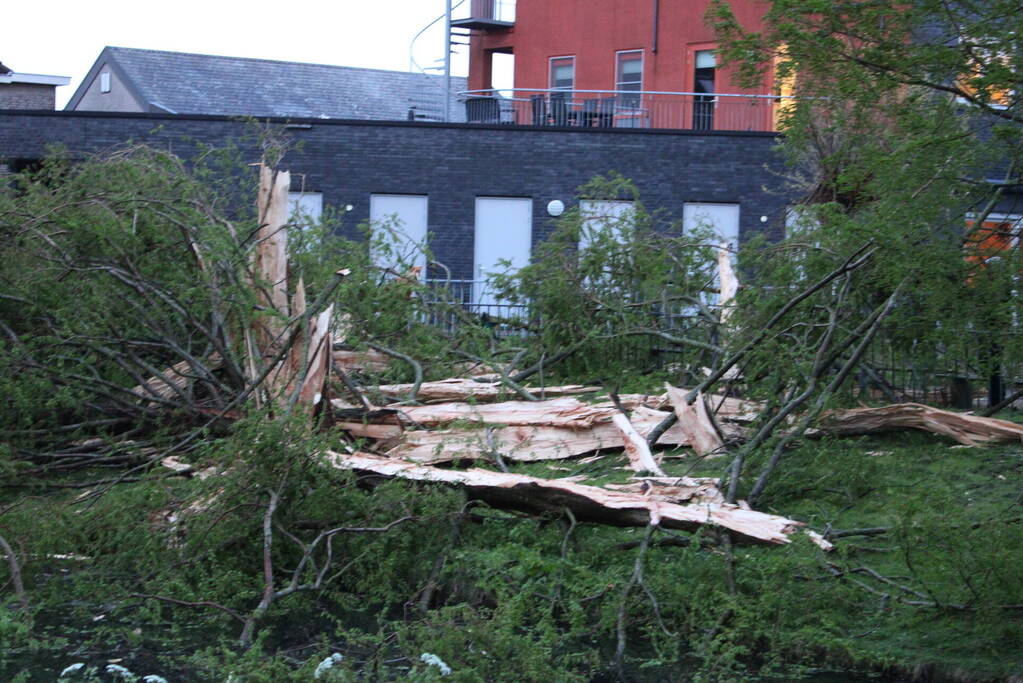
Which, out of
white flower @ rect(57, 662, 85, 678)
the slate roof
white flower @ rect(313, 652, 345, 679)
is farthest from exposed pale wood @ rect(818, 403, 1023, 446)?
the slate roof

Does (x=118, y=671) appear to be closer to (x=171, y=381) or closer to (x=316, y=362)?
(x=316, y=362)

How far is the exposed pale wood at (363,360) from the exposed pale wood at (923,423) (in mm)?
4342

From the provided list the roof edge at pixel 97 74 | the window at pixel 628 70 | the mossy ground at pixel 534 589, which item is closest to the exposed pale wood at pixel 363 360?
the mossy ground at pixel 534 589

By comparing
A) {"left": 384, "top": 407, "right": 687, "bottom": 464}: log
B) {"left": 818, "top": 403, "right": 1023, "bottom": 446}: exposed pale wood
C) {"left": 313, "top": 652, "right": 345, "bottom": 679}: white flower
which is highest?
{"left": 818, "top": 403, "right": 1023, "bottom": 446}: exposed pale wood

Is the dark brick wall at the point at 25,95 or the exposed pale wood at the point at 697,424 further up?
the dark brick wall at the point at 25,95

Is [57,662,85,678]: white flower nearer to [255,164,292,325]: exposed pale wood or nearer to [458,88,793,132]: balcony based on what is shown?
[255,164,292,325]: exposed pale wood

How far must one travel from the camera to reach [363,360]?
439 inches

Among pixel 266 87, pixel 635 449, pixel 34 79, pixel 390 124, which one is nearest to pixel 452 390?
pixel 635 449

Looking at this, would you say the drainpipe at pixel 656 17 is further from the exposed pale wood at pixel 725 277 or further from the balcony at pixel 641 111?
the exposed pale wood at pixel 725 277

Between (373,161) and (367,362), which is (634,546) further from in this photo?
(373,161)

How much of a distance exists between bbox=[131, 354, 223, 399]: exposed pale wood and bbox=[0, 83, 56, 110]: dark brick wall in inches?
1089

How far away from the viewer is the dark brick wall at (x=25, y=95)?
34.4 metres

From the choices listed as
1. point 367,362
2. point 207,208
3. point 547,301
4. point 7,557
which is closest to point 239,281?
point 207,208

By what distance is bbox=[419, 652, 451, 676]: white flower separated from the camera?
5406 mm
